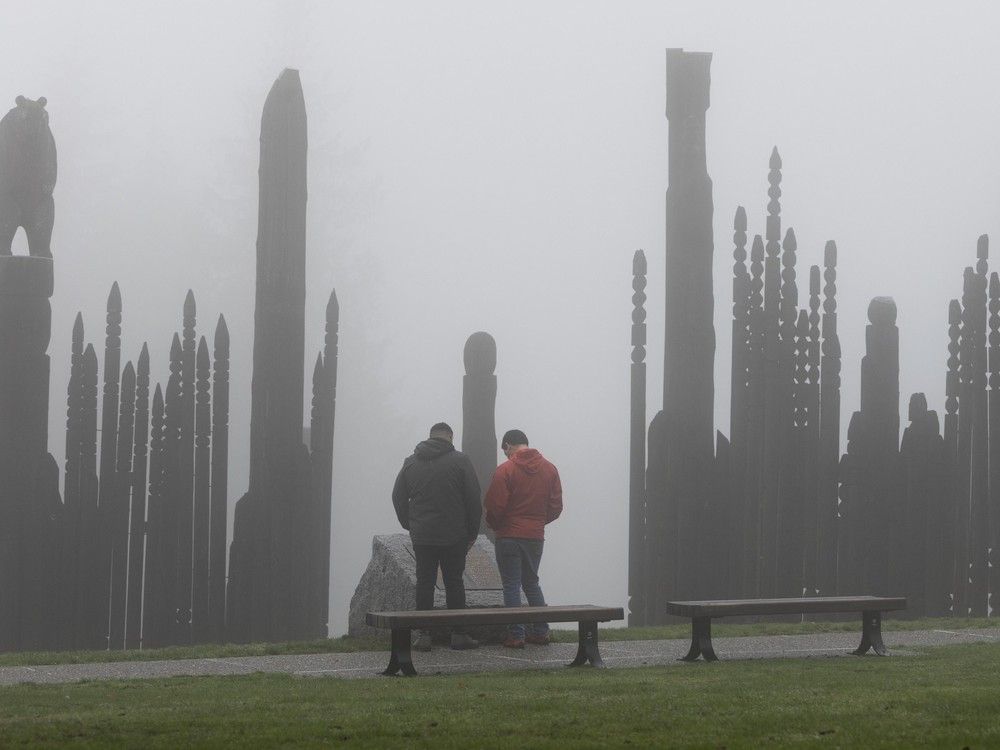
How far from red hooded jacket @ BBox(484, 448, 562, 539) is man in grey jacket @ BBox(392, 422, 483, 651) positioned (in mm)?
313

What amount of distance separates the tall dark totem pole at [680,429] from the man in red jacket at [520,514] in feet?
9.40

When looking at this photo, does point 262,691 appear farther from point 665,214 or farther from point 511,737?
point 665,214

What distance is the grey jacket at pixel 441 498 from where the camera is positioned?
8.98 m

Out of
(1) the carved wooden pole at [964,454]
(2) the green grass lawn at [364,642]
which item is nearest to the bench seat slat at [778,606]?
(2) the green grass lawn at [364,642]

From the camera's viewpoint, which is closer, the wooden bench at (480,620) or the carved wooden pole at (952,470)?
the wooden bench at (480,620)

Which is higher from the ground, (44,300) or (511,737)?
(44,300)

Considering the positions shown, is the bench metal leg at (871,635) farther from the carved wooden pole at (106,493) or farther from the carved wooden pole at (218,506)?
the carved wooden pole at (106,493)

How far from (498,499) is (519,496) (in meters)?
0.14

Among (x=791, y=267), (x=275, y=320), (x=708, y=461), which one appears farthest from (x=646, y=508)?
(x=275, y=320)

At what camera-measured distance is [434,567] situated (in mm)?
9086

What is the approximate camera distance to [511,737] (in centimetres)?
527

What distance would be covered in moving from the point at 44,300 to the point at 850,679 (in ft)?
24.9

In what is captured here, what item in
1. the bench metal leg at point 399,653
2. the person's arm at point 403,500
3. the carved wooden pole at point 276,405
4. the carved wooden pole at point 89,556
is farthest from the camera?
the carved wooden pole at point 276,405

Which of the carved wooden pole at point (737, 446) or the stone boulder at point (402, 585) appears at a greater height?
the carved wooden pole at point (737, 446)
